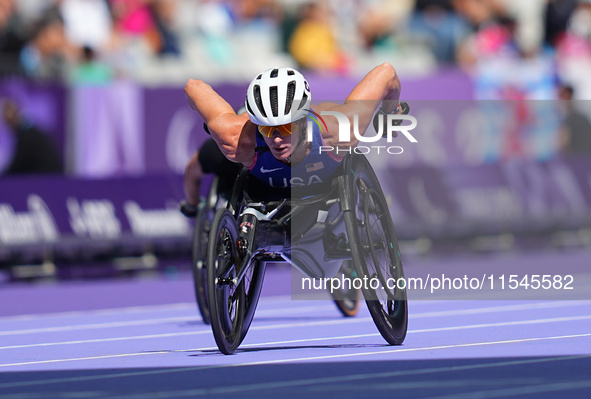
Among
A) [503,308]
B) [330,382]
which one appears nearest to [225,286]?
[330,382]

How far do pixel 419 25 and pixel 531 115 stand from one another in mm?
4007

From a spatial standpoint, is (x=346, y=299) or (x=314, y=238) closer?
(x=314, y=238)

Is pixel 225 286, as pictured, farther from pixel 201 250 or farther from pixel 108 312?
pixel 108 312

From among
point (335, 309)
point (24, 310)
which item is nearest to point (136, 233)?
point (24, 310)

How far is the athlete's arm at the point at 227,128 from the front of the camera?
8.21 metres

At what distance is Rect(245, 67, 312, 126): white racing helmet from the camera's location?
789 cm

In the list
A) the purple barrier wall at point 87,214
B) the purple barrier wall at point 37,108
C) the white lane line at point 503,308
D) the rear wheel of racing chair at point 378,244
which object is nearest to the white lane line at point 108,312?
the purple barrier wall at point 87,214

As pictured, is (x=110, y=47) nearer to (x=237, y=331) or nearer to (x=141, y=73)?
(x=141, y=73)

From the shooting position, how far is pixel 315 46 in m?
19.1

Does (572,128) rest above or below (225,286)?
below

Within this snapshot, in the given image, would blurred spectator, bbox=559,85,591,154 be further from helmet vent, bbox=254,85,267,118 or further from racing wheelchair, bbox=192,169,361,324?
helmet vent, bbox=254,85,267,118

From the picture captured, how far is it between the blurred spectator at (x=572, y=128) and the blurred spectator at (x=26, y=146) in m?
7.44

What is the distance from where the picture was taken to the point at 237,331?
27.1 ft

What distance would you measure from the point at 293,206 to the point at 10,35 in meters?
8.91
